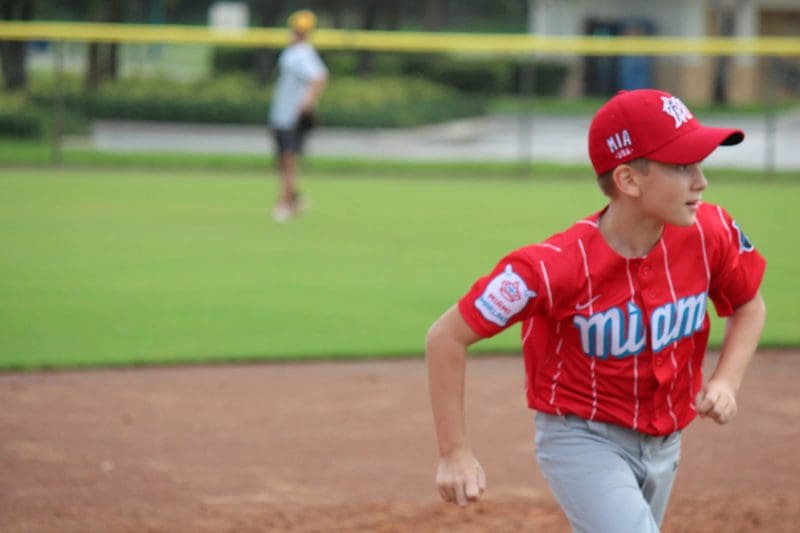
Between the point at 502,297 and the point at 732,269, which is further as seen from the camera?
the point at 732,269

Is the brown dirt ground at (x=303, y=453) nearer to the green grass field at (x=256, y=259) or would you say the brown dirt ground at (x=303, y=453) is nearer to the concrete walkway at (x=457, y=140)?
the green grass field at (x=256, y=259)

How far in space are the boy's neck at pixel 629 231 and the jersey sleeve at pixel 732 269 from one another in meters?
0.24

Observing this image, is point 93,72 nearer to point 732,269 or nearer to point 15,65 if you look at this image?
point 15,65

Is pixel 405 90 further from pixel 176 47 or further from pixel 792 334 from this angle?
pixel 792 334

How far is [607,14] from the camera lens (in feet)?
130

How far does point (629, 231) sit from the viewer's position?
349cm

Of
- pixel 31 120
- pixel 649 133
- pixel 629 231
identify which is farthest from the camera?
pixel 31 120

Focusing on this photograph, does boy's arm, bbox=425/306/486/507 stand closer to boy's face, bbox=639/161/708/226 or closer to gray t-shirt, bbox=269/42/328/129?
boy's face, bbox=639/161/708/226

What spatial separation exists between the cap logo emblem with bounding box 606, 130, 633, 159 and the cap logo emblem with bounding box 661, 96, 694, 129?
0.38 ft

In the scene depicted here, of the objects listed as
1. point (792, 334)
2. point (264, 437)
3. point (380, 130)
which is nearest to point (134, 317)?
point (264, 437)

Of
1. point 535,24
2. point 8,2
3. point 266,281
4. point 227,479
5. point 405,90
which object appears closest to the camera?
point 227,479

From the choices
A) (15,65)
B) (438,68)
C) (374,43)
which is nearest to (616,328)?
(374,43)

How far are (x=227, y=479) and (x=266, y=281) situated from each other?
526 centimetres

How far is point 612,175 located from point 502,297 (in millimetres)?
451
